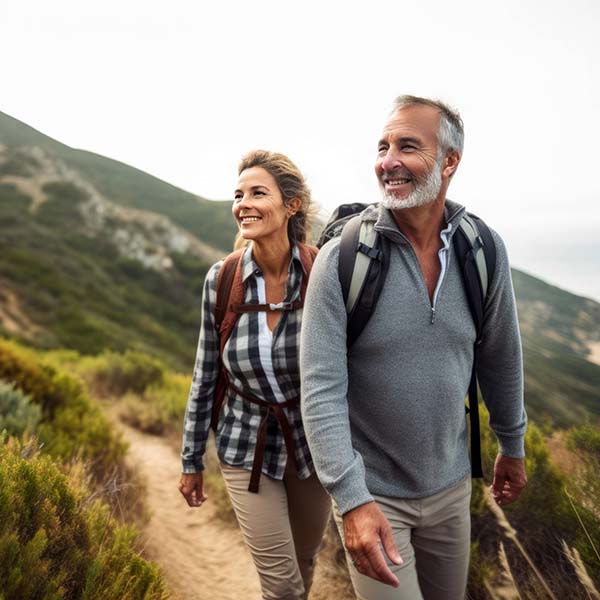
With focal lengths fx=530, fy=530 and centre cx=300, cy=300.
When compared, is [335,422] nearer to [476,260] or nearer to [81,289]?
[476,260]

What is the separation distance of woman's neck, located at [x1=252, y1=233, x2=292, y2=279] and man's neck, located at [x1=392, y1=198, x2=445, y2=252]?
2.40ft

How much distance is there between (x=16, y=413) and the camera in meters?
4.45

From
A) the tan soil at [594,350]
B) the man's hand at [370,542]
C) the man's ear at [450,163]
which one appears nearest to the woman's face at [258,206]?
the man's ear at [450,163]

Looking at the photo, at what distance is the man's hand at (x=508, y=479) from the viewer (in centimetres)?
229

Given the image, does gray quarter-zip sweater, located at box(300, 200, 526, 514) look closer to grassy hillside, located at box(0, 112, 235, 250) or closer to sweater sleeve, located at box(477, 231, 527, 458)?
sweater sleeve, located at box(477, 231, 527, 458)

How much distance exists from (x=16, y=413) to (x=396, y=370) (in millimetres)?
3828

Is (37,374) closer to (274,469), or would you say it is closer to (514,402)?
(274,469)

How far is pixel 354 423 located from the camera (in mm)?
1970

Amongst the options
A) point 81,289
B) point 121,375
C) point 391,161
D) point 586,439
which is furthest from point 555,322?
point 391,161

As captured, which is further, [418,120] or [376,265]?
[418,120]

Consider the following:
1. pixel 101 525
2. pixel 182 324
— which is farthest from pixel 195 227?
pixel 101 525

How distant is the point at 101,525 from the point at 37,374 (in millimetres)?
3133

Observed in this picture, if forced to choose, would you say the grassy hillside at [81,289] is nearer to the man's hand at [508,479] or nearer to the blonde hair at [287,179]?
the blonde hair at [287,179]

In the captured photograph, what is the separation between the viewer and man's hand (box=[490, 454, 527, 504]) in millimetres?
2291
